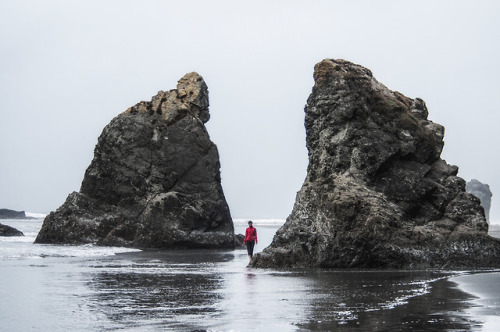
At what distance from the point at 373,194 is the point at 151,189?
20.5 metres

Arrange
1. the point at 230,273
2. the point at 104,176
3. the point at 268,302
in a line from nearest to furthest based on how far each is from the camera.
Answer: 1. the point at 268,302
2. the point at 230,273
3. the point at 104,176

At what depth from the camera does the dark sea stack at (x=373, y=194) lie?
19109mm

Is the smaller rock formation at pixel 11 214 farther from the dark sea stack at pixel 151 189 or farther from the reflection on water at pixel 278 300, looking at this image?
the reflection on water at pixel 278 300

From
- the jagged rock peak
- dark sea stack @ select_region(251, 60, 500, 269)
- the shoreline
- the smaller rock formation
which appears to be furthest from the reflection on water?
the smaller rock formation

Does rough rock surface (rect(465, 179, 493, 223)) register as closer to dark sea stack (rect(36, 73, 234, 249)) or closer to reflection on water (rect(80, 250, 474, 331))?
dark sea stack (rect(36, 73, 234, 249))

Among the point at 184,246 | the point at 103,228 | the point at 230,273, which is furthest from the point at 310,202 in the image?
the point at 103,228

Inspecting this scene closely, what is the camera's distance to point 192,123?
4025cm

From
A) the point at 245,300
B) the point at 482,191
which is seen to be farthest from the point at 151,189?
the point at 482,191

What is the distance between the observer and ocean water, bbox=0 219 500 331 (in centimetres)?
856

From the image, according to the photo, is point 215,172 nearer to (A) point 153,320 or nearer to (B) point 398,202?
(B) point 398,202

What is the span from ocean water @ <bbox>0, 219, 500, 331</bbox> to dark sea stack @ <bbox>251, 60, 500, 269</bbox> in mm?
1591

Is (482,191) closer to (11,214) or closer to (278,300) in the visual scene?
(11,214)

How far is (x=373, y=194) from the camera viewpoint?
803 inches

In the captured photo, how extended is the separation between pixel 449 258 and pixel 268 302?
9.84 metres
